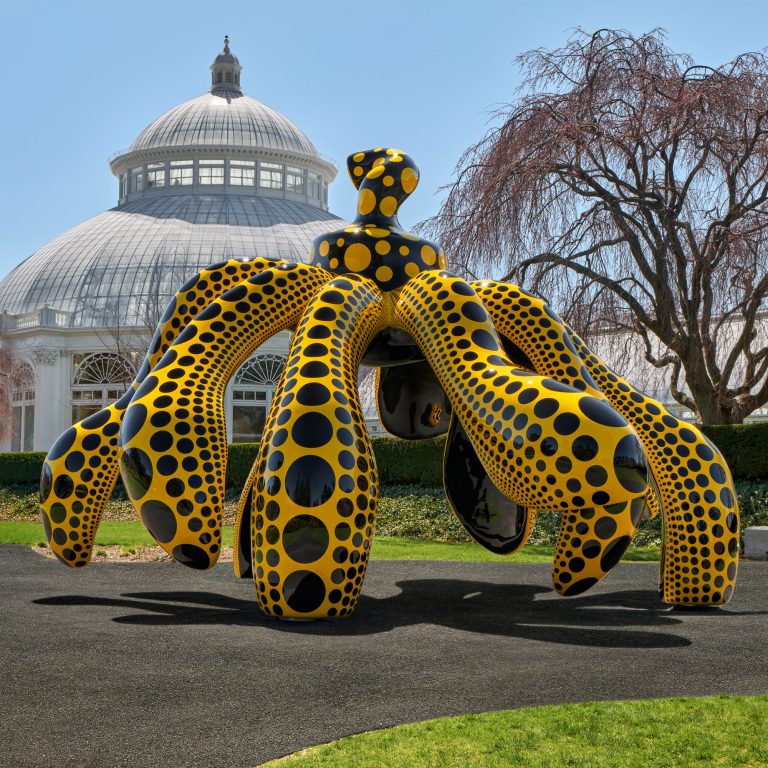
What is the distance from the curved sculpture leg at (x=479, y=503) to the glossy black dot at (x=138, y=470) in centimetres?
327

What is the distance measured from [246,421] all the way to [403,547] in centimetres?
2789

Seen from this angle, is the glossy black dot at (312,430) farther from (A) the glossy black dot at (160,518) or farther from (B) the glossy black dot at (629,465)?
(B) the glossy black dot at (629,465)

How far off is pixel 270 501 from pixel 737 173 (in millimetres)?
11432

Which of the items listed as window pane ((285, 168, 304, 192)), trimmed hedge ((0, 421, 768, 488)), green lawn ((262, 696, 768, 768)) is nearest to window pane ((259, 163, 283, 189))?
window pane ((285, 168, 304, 192))

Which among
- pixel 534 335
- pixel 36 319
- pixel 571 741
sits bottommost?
pixel 571 741

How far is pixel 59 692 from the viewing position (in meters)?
5.09

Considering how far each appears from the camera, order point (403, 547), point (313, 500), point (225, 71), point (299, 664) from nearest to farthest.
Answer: point (299, 664) → point (313, 500) → point (403, 547) → point (225, 71)

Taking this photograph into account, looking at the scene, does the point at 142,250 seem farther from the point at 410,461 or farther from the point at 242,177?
the point at 410,461

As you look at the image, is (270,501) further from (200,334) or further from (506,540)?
(506,540)

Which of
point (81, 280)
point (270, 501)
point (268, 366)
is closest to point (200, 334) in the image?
point (270, 501)

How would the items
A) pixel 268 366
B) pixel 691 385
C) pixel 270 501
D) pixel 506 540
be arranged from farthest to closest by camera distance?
pixel 268 366, pixel 691 385, pixel 506 540, pixel 270 501

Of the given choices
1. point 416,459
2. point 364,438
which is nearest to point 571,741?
point 364,438

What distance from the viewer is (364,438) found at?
7391mm

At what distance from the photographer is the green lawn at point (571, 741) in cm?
417
